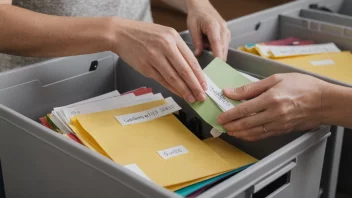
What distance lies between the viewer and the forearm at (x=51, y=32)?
0.98 metres

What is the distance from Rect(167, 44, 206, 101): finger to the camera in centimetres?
93

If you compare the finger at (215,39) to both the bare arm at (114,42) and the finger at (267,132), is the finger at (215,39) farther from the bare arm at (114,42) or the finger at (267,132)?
the finger at (267,132)

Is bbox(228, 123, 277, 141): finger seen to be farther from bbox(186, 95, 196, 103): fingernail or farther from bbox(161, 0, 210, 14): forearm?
bbox(161, 0, 210, 14): forearm

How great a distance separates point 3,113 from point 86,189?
0.24 m

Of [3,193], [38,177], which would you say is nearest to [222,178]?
[38,177]

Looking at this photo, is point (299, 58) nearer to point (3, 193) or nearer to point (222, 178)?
point (222, 178)

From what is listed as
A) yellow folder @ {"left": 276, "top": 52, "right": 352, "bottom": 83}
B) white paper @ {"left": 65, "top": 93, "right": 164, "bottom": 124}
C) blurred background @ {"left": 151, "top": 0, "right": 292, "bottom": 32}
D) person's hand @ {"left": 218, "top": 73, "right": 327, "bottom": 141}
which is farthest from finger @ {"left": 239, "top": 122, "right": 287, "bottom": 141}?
blurred background @ {"left": 151, "top": 0, "right": 292, "bottom": 32}

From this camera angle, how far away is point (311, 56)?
137cm

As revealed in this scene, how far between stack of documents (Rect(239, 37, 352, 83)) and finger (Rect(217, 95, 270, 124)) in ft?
1.38

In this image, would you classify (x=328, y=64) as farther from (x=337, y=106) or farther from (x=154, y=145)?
(x=154, y=145)

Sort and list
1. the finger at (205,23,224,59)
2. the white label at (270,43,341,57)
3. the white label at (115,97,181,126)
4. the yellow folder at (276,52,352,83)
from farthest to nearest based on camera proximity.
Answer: the white label at (270,43,341,57) < the yellow folder at (276,52,352,83) < the finger at (205,23,224,59) < the white label at (115,97,181,126)

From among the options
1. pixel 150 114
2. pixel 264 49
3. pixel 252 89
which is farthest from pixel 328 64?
pixel 150 114

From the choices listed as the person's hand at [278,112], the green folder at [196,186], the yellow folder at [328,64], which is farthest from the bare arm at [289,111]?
the yellow folder at [328,64]

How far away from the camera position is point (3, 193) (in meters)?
1.06
